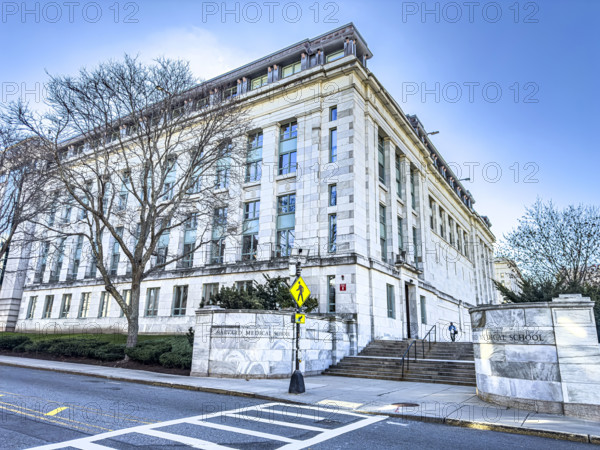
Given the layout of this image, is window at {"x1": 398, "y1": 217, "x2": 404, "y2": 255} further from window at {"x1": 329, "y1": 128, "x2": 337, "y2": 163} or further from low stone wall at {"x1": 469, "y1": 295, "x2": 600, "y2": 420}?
low stone wall at {"x1": 469, "y1": 295, "x2": 600, "y2": 420}

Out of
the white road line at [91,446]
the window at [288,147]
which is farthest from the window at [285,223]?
the white road line at [91,446]

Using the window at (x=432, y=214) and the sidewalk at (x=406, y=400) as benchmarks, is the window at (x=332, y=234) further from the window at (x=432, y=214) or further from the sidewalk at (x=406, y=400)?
the window at (x=432, y=214)

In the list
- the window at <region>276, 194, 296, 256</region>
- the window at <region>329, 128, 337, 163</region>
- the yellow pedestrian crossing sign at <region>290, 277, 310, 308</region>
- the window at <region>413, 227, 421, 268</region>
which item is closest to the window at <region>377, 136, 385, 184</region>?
the window at <region>329, 128, 337, 163</region>

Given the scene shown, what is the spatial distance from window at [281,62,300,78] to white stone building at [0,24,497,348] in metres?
0.09

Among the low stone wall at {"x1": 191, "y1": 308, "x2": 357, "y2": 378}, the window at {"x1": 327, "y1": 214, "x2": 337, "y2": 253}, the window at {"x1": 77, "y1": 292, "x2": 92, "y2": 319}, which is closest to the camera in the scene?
the low stone wall at {"x1": 191, "y1": 308, "x2": 357, "y2": 378}

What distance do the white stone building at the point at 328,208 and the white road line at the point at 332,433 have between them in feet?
43.4

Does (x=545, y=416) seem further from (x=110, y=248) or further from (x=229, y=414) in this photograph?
(x=110, y=248)

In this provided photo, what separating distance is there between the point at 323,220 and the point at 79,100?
15.2 metres

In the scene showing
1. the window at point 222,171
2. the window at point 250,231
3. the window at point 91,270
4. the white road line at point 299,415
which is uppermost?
the window at point 222,171

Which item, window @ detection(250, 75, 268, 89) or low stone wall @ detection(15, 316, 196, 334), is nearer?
low stone wall @ detection(15, 316, 196, 334)

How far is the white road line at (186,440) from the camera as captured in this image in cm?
622

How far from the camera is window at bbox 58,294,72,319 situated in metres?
37.5

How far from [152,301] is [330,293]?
16239 mm

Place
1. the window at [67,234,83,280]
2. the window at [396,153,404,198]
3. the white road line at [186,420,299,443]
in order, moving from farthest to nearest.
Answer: the window at [67,234,83,280], the window at [396,153,404,198], the white road line at [186,420,299,443]
